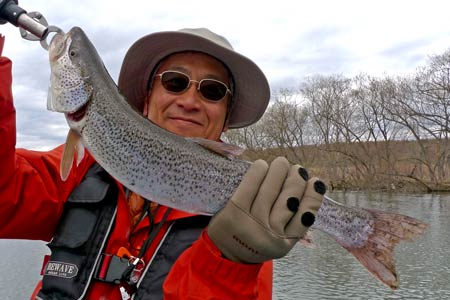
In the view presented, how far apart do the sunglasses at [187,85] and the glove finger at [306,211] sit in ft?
4.00

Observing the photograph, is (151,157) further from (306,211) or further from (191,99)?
(306,211)

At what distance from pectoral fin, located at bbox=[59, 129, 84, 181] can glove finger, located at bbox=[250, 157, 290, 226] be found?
105 cm

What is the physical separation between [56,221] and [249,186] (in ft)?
4.66

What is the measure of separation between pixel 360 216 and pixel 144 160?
53.2 inches

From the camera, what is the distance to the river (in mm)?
12492

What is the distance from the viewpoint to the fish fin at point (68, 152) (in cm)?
260

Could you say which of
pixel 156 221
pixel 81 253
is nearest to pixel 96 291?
pixel 81 253

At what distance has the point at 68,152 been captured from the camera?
2.60 m

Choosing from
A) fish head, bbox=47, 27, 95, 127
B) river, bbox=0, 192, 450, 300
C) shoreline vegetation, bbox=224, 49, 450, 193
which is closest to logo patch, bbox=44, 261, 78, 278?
fish head, bbox=47, 27, 95, 127

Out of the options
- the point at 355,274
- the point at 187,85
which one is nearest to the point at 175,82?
the point at 187,85

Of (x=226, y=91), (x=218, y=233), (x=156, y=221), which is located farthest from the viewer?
(x=226, y=91)

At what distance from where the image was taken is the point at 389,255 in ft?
9.14

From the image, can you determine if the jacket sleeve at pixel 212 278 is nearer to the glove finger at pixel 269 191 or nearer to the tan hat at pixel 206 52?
the glove finger at pixel 269 191

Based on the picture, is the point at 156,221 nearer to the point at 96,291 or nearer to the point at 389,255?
the point at 96,291
